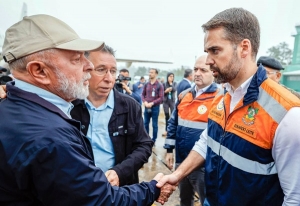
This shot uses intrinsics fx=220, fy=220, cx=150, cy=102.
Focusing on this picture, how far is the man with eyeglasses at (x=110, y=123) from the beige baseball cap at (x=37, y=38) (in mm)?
807

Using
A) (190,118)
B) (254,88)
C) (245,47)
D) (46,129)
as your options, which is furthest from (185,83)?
(46,129)

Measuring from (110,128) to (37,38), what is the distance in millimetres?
1006

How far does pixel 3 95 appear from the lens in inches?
67.8

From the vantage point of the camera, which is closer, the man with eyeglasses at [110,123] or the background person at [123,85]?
the man with eyeglasses at [110,123]

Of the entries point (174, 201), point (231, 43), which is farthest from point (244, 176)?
point (174, 201)

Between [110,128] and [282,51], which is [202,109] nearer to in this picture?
[110,128]

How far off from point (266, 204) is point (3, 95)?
6.55 ft

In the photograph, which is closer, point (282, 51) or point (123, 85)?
point (123, 85)

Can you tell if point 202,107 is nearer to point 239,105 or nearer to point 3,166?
point 239,105

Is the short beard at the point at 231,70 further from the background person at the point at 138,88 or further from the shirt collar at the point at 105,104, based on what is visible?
the background person at the point at 138,88

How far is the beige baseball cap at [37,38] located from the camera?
3.48 ft

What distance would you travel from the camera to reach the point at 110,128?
1.90m

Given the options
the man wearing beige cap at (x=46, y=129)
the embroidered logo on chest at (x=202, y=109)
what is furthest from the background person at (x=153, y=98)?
the man wearing beige cap at (x=46, y=129)

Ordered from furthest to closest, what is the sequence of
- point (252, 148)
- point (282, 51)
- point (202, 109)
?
point (282, 51) < point (202, 109) < point (252, 148)
